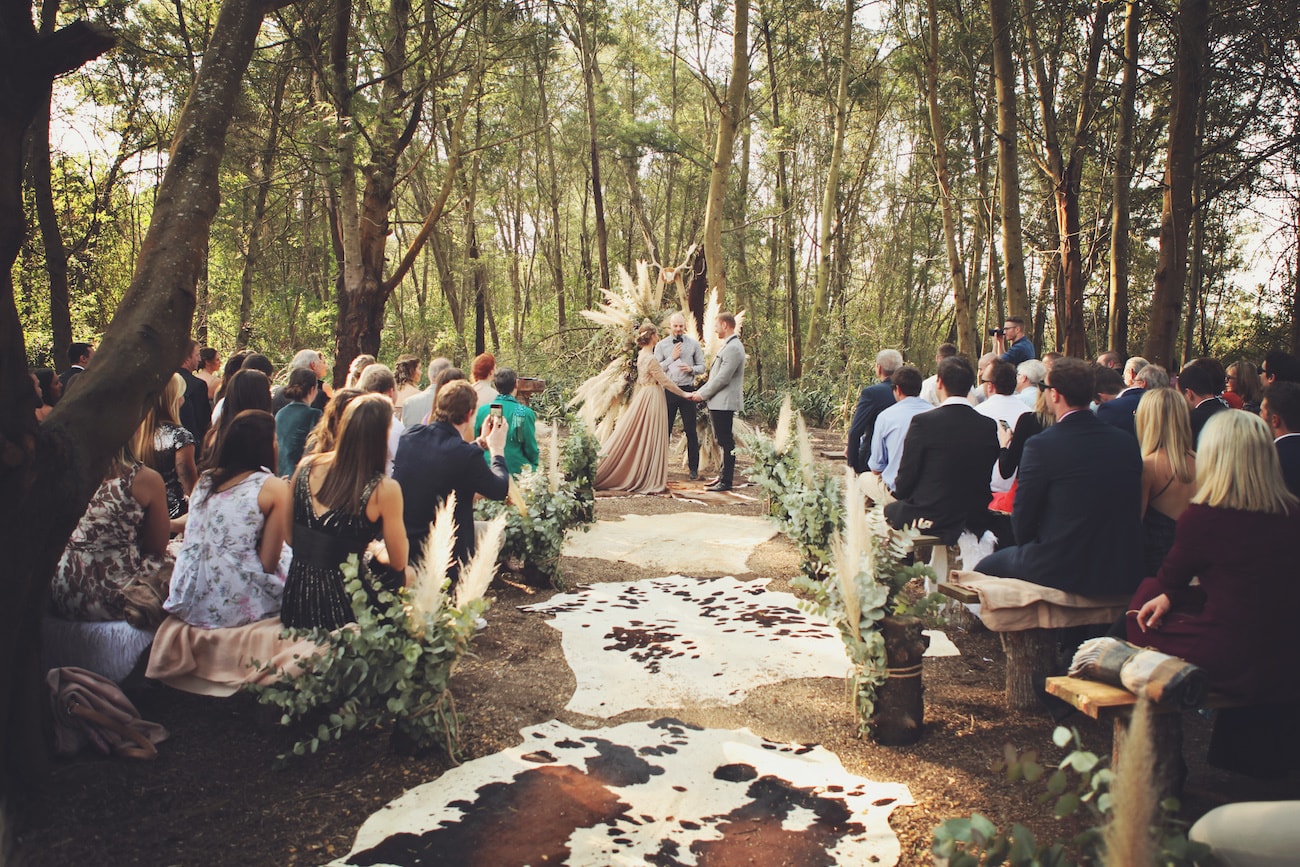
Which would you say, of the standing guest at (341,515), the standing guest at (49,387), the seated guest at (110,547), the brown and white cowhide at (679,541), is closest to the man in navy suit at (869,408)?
the brown and white cowhide at (679,541)

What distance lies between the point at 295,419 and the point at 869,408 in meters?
4.39

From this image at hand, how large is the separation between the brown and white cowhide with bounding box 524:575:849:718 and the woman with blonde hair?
165cm

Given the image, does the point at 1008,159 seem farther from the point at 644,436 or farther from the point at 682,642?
→ the point at 682,642

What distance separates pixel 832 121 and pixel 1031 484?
71.9ft

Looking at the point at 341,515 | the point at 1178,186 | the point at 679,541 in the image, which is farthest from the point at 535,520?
the point at 1178,186

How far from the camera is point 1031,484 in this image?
402 cm

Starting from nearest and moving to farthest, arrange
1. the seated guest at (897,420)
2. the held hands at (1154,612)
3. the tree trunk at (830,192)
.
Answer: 1. the held hands at (1154,612)
2. the seated guest at (897,420)
3. the tree trunk at (830,192)

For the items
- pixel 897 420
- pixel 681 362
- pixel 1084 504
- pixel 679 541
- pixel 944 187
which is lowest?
pixel 679 541

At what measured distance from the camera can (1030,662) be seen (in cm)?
399

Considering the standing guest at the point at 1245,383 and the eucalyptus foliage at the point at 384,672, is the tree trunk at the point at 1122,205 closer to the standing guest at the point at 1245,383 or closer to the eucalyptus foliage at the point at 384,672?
the standing guest at the point at 1245,383

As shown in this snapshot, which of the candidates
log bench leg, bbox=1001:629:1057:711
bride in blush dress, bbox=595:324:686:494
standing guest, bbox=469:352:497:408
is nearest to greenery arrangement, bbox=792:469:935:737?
log bench leg, bbox=1001:629:1057:711

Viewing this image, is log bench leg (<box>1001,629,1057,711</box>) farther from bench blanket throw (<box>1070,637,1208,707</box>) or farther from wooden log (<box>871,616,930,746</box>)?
bench blanket throw (<box>1070,637,1208,707</box>)

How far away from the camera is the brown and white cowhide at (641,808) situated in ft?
9.17

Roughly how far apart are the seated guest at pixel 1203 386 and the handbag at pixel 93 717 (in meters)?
5.94
